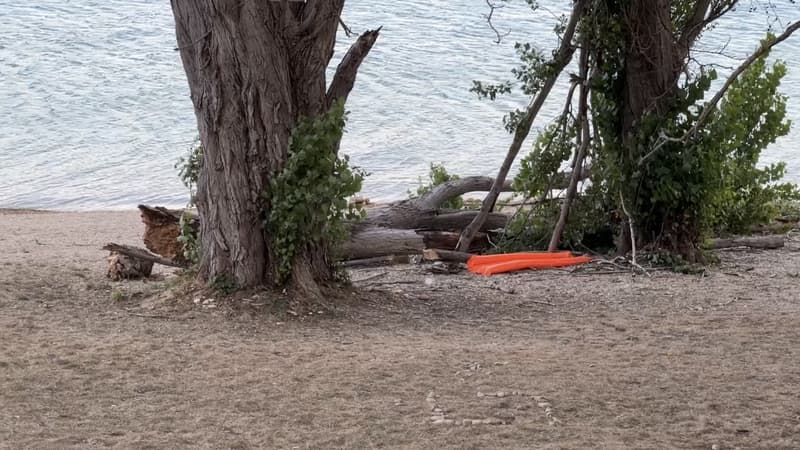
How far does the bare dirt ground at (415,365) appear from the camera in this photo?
4348 millimetres

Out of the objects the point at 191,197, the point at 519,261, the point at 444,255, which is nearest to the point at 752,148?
the point at 519,261

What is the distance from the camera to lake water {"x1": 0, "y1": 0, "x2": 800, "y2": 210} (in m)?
17.4

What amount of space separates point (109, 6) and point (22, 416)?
28.6m

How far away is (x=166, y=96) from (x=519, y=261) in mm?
16498

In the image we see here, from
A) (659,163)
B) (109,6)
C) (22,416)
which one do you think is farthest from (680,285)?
(109,6)

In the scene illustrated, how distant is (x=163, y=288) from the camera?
715 centimetres

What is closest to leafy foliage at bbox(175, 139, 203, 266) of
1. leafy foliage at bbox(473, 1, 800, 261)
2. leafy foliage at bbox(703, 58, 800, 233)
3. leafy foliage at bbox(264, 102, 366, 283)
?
leafy foliage at bbox(264, 102, 366, 283)

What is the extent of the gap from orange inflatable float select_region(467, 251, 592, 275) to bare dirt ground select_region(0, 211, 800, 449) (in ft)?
1.13

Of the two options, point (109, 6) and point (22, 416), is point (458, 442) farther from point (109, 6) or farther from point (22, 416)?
point (109, 6)

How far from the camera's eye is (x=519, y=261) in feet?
28.1

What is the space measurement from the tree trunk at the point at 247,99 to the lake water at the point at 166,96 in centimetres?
632

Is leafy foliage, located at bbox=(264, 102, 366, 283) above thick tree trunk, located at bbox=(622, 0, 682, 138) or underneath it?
underneath

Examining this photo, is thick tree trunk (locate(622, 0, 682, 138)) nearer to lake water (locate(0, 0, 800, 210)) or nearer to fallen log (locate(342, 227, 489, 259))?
fallen log (locate(342, 227, 489, 259))

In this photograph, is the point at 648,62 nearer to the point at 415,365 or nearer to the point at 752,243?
the point at 752,243
